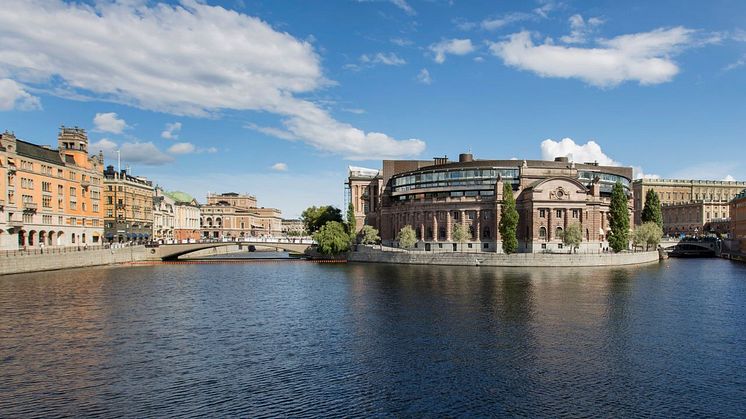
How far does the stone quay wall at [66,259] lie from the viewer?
99.4 m

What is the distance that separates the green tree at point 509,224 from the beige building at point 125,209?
110m

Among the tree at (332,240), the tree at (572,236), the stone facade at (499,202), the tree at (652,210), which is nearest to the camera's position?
the tree at (572,236)

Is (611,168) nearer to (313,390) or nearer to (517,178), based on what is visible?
(517,178)

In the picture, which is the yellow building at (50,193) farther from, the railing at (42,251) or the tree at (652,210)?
the tree at (652,210)

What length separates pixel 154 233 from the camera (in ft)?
639

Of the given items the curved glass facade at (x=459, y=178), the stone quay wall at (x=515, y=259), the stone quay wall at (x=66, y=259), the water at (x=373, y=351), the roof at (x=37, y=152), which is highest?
the roof at (x=37, y=152)

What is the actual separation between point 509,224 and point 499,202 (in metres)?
12.5

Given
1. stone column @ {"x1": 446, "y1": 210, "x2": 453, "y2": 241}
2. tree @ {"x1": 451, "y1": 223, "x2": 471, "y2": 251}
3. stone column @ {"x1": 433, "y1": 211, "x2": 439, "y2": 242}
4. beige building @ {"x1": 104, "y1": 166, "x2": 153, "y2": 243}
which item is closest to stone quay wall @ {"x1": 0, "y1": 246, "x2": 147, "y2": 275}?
beige building @ {"x1": 104, "y1": 166, "x2": 153, "y2": 243}

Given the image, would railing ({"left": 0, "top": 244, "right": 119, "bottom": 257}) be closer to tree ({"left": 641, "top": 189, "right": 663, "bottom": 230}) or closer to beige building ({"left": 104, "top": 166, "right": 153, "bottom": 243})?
beige building ({"left": 104, "top": 166, "right": 153, "bottom": 243})

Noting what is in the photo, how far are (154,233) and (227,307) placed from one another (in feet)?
472

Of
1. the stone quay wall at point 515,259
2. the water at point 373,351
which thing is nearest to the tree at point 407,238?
the stone quay wall at point 515,259

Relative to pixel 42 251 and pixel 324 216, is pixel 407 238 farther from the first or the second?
pixel 42 251

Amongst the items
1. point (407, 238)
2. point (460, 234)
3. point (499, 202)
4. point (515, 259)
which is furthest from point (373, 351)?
point (499, 202)

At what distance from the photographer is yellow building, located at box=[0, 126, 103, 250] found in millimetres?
110312
